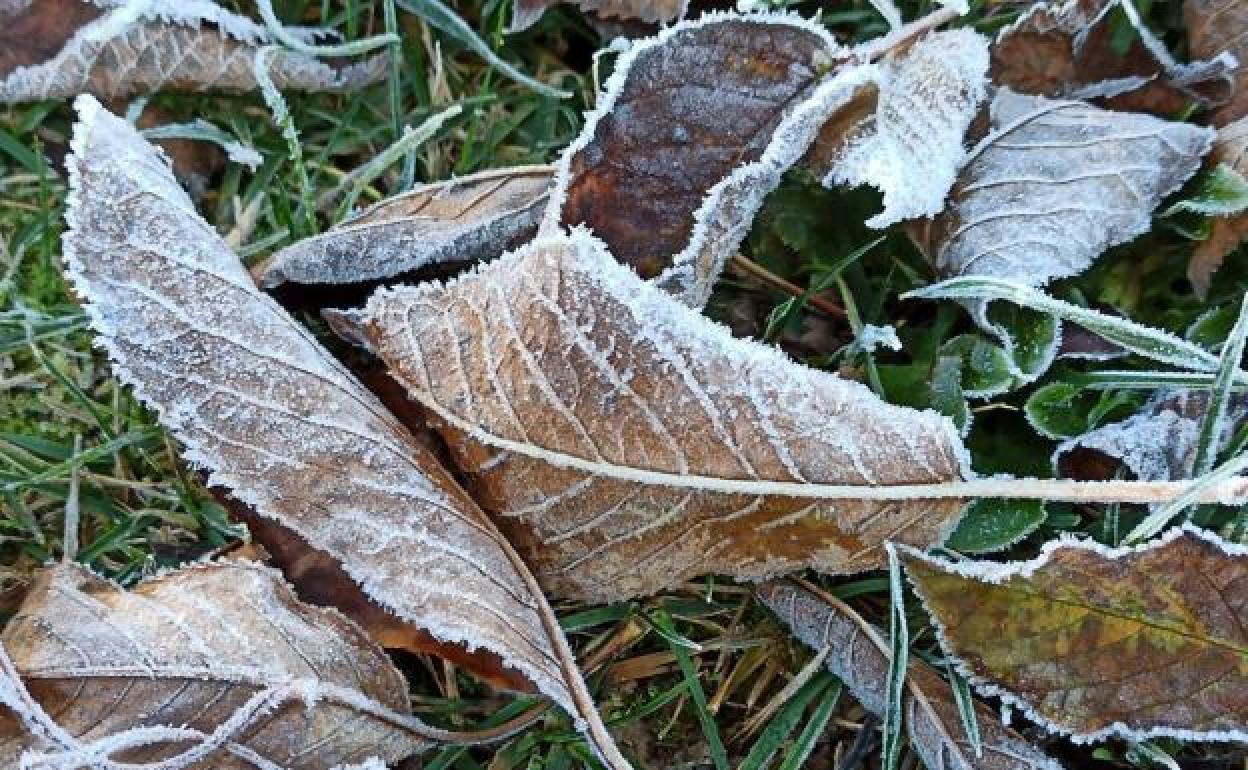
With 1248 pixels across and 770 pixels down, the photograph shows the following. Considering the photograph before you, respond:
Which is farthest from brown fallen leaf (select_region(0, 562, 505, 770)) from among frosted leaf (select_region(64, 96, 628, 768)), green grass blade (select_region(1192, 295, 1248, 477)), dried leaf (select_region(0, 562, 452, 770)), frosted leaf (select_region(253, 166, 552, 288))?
green grass blade (select_region(1192, 295, 1248, 477))

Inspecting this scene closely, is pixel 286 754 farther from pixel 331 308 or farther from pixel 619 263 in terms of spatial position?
pixel 619 263

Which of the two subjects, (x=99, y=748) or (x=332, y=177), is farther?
(x=332, y=177)

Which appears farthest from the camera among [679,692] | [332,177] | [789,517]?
[332,177]

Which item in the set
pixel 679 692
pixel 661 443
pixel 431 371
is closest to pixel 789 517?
pixel 661 443

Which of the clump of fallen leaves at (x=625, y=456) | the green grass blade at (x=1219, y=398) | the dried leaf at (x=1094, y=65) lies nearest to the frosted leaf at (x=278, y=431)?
the clump of fallen leaves at (x=625, y=456)

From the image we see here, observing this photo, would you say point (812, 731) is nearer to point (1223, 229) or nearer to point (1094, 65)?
point (1223, 229)

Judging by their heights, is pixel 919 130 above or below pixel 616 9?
below

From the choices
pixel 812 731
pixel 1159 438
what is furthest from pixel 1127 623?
pixel 812 731

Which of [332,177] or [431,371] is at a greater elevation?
[332,177]
